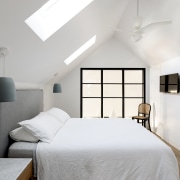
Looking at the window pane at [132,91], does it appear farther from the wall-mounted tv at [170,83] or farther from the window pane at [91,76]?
the wall-mounted tv at [170,83]

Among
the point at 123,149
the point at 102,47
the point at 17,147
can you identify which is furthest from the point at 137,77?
the point at 17,147

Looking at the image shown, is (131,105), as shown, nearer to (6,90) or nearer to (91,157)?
(91,157)

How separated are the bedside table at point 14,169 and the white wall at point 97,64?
4035mm

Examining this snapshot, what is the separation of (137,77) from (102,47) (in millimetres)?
1502

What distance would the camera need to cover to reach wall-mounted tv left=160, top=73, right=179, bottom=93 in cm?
375

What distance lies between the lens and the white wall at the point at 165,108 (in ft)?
12.8

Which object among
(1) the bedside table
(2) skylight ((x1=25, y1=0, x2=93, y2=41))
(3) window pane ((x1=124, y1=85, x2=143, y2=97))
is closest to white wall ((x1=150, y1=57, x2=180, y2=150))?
(3) window pane ((x1=124, y1=85, x2=143, y2=97))

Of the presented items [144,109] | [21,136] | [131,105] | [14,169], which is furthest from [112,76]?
[14,169]

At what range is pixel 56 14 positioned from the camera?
2312 mm

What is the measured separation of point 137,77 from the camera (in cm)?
589

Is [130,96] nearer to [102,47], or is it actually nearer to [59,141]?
[102,47]

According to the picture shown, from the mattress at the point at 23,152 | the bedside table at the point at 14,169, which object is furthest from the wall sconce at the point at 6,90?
the mattress at the point at 23,152

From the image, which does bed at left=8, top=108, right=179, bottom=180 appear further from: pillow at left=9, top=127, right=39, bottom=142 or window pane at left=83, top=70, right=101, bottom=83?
window pane at left=83, top=70, right=101, bottom=83

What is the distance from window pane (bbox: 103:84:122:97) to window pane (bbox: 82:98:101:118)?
0.33 metres
